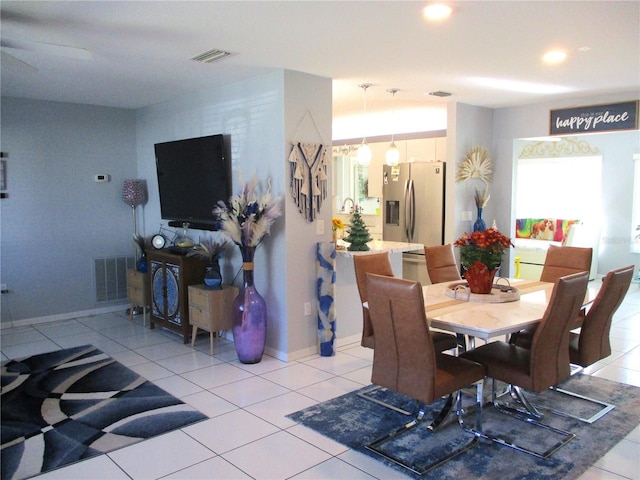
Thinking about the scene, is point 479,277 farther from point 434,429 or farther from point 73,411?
point 73,411

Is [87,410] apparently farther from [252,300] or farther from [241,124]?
[241,124]

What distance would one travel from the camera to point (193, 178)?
214 inches

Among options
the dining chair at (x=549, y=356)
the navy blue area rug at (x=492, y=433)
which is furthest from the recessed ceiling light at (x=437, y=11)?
the navy blue area rug at (x=492, y=433)

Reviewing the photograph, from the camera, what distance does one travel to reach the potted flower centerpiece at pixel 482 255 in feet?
11.4

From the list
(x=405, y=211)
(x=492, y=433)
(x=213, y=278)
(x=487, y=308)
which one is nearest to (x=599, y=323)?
(x=487, y=308)

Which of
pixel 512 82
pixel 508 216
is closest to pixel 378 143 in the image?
pixel 508 216

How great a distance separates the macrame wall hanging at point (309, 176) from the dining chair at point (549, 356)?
2088 millimetres

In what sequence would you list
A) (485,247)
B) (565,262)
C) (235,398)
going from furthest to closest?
(565,262), (235,398), (485,247)

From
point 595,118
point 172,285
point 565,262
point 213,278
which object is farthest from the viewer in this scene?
point 595,118

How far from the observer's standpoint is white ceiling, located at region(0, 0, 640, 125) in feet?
9.60

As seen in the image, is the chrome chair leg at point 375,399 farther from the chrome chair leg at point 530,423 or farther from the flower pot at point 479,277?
the flower pot at point 479,277

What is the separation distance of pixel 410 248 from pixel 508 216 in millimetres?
2139

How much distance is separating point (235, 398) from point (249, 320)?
2.64ft

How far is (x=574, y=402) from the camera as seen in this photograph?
145 inches
